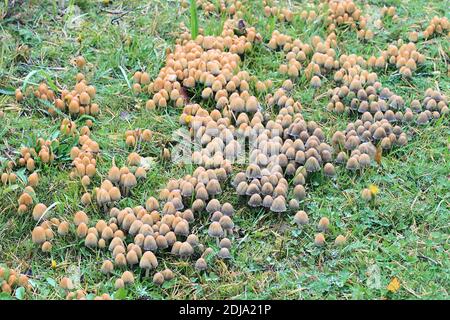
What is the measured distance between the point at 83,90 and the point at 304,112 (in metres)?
1.34

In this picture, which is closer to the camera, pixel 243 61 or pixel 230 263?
pixel 230 263

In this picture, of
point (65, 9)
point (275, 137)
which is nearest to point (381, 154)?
point (275, 137)

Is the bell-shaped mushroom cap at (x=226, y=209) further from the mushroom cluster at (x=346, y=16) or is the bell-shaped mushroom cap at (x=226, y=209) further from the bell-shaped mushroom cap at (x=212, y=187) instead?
the mushroom cluster at (x=346, y=16)

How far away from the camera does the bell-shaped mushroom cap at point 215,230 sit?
11.9 ft

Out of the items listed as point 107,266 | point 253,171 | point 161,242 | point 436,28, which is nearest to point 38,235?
point 107,266

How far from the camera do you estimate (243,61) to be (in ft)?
15.8

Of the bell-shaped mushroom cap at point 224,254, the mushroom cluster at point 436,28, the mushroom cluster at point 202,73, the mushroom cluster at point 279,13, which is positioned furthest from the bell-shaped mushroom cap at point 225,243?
the mushroom cluster at point 436,28

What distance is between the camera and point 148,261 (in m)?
3.44

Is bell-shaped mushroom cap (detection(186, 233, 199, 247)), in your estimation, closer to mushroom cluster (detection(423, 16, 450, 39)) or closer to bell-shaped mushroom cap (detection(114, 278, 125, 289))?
bell-shaped mushroom cap (detection(114, 278, 125, 289))

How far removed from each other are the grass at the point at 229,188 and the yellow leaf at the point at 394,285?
0.9 inches

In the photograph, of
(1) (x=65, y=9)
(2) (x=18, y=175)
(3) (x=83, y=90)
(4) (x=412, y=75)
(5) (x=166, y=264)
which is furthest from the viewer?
(1) (x=65, y=9)

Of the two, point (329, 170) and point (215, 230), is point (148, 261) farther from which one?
point (329, 170)

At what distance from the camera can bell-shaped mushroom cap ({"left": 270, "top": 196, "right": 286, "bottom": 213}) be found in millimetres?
3736

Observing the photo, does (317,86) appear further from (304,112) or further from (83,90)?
(83,90)
